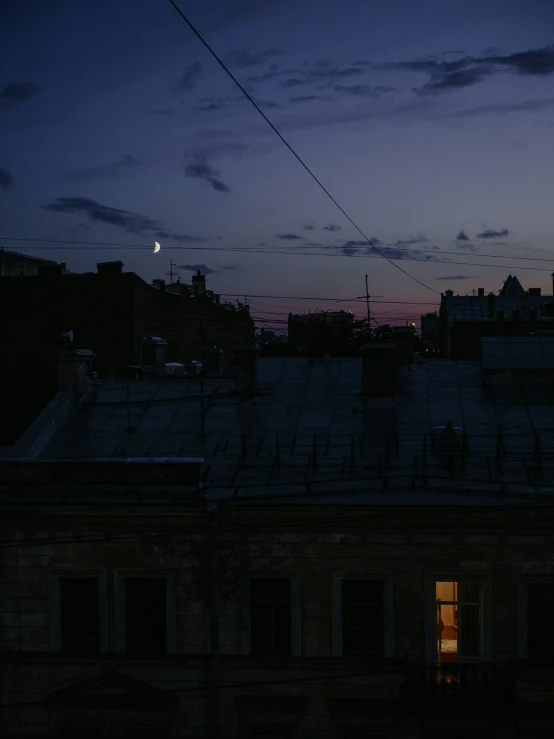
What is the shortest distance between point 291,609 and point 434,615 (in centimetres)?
233

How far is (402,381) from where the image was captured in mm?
18672

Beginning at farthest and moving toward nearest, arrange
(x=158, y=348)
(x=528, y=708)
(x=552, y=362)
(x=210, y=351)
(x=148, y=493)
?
1. (x=158, y=348)
2. (x=210, y=351)
3. (x=552, y=362)
4. (x=148, y=493)
5. (x=528, y=708)

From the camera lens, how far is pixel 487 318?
169ft

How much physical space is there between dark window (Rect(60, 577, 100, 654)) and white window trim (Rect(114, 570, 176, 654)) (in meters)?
0.38

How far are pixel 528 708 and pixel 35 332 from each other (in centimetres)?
2599

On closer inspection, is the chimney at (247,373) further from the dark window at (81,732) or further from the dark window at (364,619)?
the dark window at (81,732)

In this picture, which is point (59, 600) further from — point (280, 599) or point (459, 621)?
point (459, 621)

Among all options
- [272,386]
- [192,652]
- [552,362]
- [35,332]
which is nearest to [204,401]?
[272,386]

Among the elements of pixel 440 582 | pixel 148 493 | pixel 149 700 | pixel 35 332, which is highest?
pixel 35 332

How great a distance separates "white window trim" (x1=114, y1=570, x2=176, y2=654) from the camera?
13.8 meters

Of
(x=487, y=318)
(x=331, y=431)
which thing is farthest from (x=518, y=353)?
(x=487, y=318)

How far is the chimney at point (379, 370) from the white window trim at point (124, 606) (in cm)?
634

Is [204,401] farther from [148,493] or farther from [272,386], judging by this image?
[148,493]

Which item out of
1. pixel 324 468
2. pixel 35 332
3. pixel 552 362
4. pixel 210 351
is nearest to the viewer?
pixel 324 468
